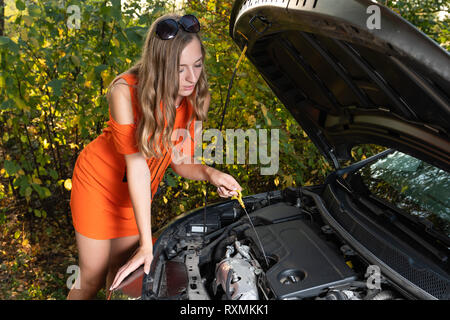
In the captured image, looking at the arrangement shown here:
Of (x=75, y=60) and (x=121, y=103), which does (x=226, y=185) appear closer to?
(x=121, y=103)

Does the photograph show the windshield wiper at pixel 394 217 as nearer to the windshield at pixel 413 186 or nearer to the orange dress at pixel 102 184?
the windshield at pixel 413 186

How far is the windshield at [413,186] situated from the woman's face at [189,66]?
111 cm

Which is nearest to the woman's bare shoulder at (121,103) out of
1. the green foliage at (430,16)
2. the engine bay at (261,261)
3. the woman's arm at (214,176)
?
the woman's arm at (214,176)

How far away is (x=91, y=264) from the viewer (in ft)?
6.23

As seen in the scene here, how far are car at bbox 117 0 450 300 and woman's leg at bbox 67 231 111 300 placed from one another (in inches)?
14.7

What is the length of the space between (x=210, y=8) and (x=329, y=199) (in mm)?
2281

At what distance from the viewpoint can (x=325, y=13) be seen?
0.99m

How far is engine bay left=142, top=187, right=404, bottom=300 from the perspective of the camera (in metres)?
1.33

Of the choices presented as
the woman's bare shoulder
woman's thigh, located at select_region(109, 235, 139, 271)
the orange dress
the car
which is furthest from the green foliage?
woman's thigh, located at select_region(109, 235, 139, 271)

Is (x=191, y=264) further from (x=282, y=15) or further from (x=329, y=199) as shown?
(x=282, y=15)

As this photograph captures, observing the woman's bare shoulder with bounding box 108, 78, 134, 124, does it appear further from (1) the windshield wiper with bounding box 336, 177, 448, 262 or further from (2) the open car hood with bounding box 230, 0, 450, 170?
(1) the windshield wiper with bounding box 336, 177, 448, 262

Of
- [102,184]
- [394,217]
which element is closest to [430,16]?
[394,217]

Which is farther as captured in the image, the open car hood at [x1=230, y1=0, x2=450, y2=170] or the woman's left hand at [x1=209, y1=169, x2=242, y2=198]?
the woman's left hand at [x1=209, y1=169, x2=242, y2=198]

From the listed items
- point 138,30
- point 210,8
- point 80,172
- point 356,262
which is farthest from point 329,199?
point 210,8
